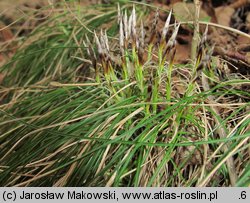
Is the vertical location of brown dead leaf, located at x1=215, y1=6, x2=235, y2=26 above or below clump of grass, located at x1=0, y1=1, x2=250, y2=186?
above

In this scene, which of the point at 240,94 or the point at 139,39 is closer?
the point at 139,39

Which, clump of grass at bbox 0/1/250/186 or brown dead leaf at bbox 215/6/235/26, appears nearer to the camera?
clump of grass at bbox 0/1/250/186

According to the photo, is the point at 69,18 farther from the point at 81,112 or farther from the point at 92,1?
the point at 81,112

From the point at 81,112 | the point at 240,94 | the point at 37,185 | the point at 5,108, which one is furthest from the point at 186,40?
the point at 37,185

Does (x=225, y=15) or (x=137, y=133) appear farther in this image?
(x=225, y=15)

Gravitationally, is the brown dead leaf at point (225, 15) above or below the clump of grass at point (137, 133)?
above

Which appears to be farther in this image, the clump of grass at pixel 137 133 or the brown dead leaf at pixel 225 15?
the brown dead leaf at pixel 225 15

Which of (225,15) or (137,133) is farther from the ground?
(225,15)

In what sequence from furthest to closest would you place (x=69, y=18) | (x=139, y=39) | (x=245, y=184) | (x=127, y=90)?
(x=69, y=18)
(x=127, y=90)
(x=139, y=39)
(x=245, y=184)
